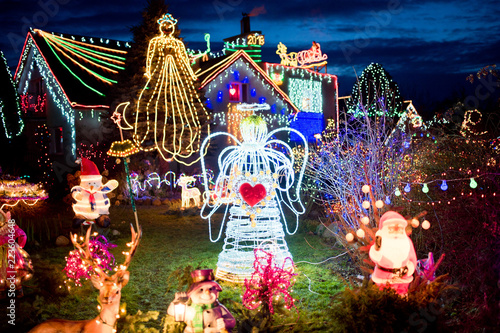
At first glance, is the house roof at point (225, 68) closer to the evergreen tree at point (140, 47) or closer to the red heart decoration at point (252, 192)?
the evergreen tree at point (140, 47)

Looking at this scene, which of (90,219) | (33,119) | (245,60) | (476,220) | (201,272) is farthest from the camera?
(245,60)

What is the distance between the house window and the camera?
21500mm

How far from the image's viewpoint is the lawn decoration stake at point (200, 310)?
4676 mm

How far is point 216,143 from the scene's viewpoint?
74.9 ft

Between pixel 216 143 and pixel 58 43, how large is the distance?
875 cm

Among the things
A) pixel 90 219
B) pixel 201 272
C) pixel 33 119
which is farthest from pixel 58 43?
pixel 201 272

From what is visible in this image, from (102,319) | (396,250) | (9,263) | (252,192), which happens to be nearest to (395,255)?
(396,250)

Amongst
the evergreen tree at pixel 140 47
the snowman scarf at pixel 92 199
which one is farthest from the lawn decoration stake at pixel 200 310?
the evergreen tree at pixel 140 47

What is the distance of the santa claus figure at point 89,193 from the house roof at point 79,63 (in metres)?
12.0

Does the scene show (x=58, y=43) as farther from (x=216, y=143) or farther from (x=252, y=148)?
(x=252, y=148)

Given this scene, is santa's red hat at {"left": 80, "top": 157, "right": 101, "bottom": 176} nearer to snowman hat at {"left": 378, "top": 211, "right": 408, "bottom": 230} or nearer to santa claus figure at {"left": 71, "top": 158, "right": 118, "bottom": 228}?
santa claus figure at {"left": 71, "top": 158, "right": 118, "bottom": 228}

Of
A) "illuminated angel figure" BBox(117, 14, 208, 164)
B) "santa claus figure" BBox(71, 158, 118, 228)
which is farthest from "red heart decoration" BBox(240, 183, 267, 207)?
"illuminated angel figure" BBox(117, 14, 208, 164)

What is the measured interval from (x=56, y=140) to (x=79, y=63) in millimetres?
3790

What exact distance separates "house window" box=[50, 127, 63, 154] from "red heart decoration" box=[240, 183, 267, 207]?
16.7m
